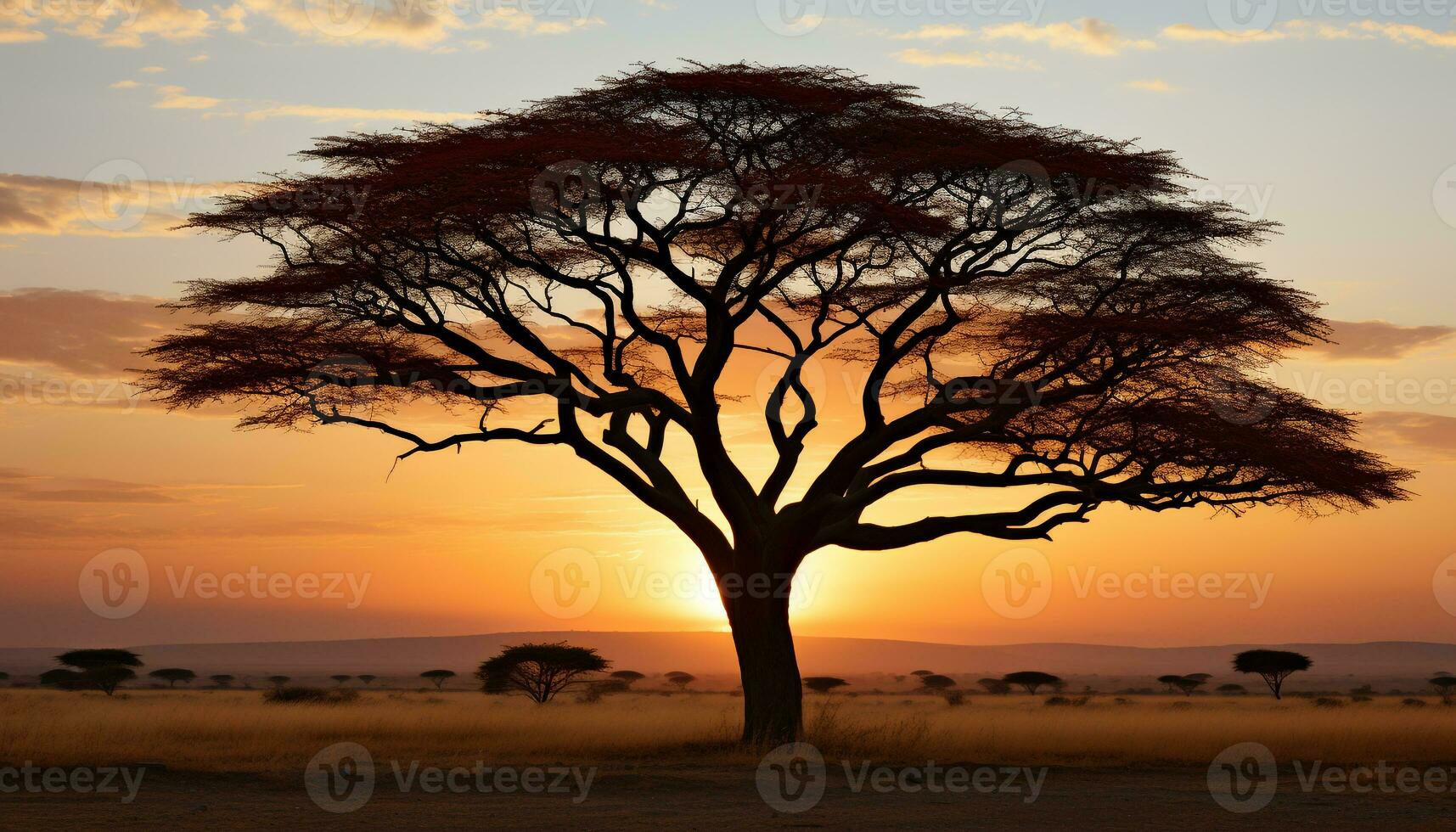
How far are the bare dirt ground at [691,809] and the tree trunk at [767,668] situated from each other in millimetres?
2086

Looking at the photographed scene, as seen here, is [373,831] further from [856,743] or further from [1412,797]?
[1412,797]

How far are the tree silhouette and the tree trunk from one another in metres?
24.0

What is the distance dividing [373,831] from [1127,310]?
1301 centimetres

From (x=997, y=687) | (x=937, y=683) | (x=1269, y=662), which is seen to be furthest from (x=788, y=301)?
(x=937, y=683)

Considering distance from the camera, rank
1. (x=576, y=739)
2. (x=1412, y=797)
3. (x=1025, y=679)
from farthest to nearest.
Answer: (x=1025, y=679) → (x=576, y=739) → (x=1412, y=797)

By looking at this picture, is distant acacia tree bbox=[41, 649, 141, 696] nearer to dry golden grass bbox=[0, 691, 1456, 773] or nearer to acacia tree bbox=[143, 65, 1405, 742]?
dry golden grass bbox=[0, 691, 1456, 773]

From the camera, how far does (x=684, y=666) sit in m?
167

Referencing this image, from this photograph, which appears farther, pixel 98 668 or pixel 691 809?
pixel 98 668

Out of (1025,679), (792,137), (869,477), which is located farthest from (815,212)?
(1025,679)

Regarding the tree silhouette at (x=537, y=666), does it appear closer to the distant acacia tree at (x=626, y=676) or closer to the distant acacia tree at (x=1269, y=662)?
the distant acacia tree at (x=1269, y=662)

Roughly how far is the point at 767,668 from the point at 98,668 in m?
41.2

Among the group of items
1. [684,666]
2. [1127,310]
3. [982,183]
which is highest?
[982,183]

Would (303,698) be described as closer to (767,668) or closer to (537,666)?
(537,666)

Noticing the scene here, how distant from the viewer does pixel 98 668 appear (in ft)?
172
